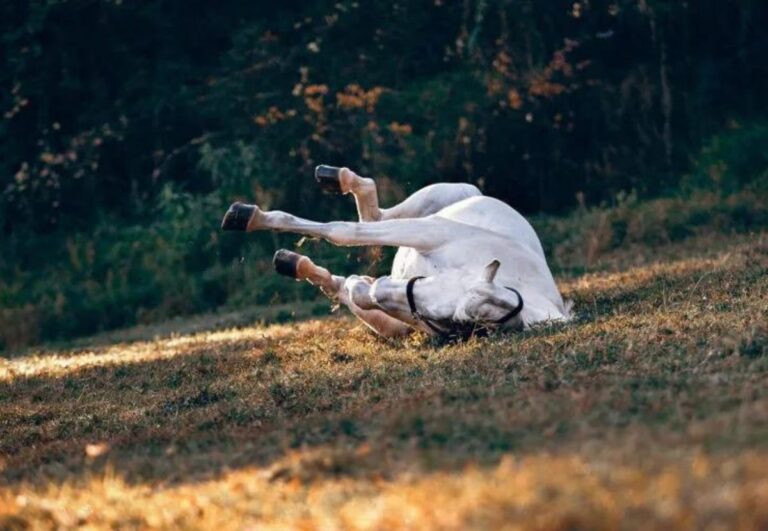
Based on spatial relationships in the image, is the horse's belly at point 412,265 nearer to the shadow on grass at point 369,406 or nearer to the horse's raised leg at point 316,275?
the horse's raised leg at point 316,275

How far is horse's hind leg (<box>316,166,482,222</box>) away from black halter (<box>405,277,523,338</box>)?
61.0 inches

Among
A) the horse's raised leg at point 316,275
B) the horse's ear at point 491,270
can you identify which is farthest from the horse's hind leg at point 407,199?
the horse's ear at point 491,270

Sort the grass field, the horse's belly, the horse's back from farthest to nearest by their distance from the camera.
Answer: the horse's back
the horse's belly
the grass field

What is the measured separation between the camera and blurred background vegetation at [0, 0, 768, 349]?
1548 centimetres

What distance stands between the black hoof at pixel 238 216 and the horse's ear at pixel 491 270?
2129 millimetres

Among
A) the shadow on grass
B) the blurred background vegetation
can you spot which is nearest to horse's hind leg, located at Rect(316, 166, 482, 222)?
the shadow on grass

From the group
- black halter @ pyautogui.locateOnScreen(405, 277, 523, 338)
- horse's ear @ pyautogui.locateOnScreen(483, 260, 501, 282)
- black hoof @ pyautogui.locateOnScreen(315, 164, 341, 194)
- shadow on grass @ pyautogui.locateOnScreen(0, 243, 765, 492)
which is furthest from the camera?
black hoof @ pyautogui.locateOnScreen(315, 164, 341, 194)

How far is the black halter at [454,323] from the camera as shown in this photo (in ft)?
23.5

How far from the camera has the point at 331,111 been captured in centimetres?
1648

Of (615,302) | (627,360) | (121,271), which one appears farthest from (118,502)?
(121,271)

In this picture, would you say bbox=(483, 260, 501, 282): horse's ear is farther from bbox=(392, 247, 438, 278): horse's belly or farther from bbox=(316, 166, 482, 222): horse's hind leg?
bbox=(316, 166, 482, 222): horse's hind leg

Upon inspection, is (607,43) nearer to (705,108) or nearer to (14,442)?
(705,108)

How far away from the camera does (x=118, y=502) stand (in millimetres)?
4344

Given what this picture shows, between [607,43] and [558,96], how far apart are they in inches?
46.1
